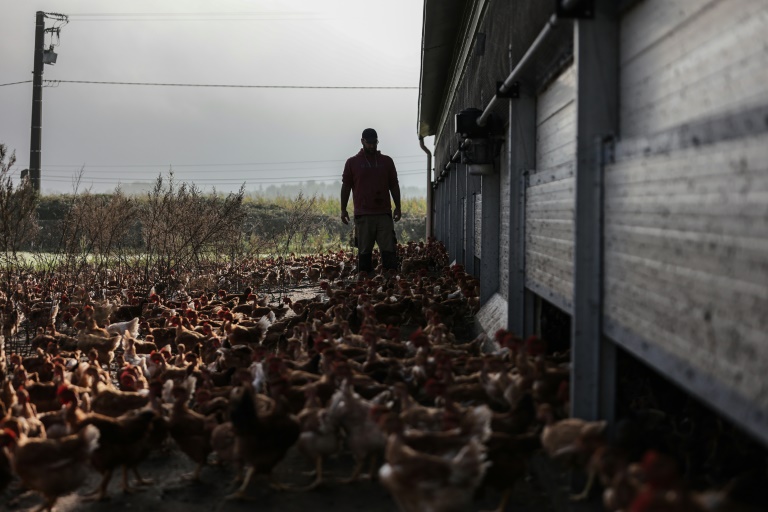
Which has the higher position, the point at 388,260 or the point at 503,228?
the point at 503,228

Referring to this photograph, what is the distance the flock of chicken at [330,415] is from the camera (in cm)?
325

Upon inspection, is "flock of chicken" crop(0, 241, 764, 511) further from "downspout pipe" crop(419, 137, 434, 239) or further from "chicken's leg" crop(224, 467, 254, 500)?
"downspout pipe" crop(419, 137, 434, 239)

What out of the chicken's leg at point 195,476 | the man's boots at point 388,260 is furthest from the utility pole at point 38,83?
the chicken's leg at point 195,476

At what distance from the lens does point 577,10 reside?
12.2 ft

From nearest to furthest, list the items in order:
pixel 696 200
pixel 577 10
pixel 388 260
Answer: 1. pixel 696 200
2. pixel 577 10
3. pixel 388 260

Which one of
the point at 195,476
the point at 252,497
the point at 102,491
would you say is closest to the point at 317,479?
the point at 252,497

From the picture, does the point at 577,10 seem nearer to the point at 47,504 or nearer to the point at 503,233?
the point at 47,504

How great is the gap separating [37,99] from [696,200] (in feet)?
114

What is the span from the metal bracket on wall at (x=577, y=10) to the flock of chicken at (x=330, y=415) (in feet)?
6.31

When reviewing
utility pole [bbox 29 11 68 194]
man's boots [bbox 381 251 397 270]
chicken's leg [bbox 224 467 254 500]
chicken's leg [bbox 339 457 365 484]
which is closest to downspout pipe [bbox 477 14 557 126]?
chicken's leg [bbox 339 457 365 484]

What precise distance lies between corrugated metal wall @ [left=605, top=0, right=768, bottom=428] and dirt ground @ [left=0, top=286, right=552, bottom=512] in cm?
126

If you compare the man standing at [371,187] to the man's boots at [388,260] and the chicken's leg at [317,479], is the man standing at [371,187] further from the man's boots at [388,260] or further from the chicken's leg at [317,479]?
the chicken's leg at [317,479]

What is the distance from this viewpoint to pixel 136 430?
454 cm

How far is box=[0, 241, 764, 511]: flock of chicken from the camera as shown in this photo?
10.7ft
